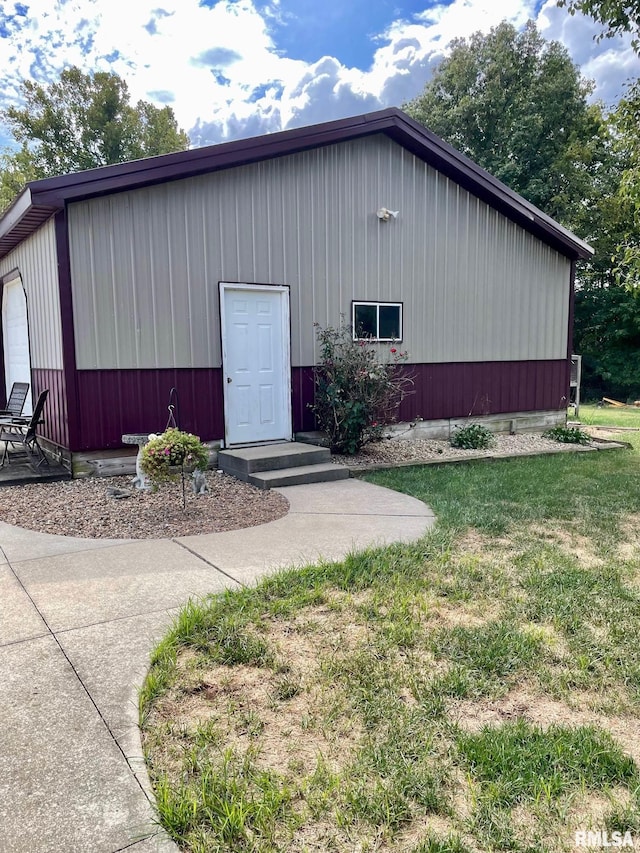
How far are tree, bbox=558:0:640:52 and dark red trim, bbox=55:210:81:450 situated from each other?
630 cm

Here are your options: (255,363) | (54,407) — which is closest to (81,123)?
(54,407)

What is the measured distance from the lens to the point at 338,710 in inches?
92.6

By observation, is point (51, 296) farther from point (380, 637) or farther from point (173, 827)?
point (173, 827)

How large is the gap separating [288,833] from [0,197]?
27.6m

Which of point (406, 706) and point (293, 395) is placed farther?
point (293, 395)

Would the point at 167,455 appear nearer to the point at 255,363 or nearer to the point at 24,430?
the point at 255,363

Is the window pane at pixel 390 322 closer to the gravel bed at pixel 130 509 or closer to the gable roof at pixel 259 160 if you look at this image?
the gable roof at pixel 259 160

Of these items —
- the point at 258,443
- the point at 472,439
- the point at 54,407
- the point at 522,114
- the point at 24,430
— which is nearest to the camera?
the point at 54,407

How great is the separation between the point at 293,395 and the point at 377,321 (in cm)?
185

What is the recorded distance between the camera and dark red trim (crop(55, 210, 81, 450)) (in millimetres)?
6316

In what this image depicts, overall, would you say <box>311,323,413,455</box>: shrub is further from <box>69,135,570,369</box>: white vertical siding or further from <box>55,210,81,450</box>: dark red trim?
<box>55,210,81,450</box>: dark red trim

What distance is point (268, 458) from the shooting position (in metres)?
6.96

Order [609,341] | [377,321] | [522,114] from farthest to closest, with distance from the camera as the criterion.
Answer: [522,114]
[609,341]
[377,321]

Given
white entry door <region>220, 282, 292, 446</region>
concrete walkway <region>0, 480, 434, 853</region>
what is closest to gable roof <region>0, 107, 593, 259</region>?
white entry door <region>220, 282, 292, 446</region>
